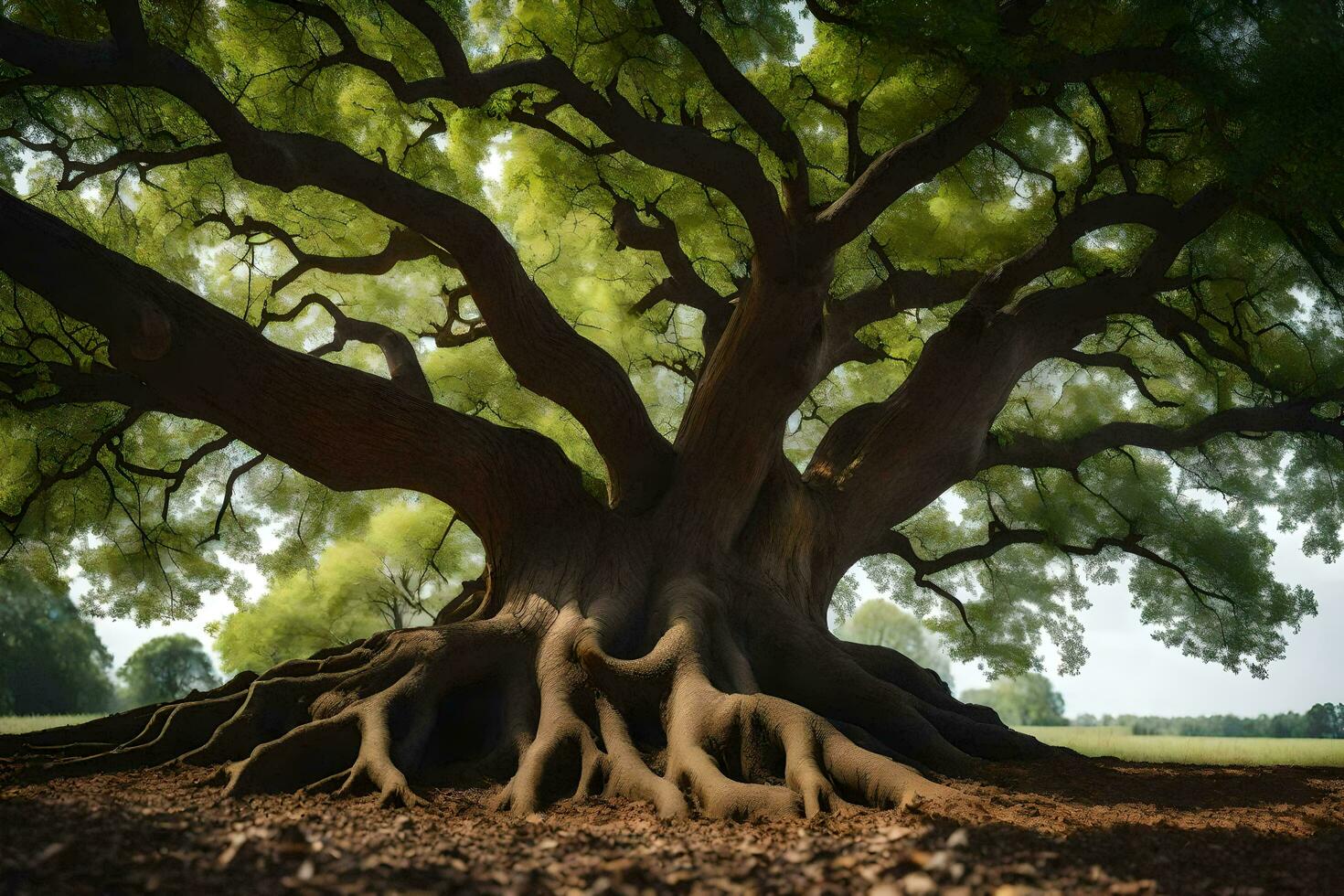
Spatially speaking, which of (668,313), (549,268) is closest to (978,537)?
(668,313)

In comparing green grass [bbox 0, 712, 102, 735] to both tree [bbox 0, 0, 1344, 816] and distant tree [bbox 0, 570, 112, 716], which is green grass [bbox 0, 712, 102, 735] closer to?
tree [bbox 0, 0, 1344, 816]

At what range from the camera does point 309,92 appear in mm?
8562

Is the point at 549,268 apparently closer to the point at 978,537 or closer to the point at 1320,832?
the point at 978,537

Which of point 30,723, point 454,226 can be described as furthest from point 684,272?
point 30,723

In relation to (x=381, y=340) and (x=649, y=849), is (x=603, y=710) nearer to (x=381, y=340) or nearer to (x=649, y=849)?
(x=649, y=849)

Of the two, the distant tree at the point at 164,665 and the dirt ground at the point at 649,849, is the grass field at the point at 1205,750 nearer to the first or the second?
the dirt ground at the point at 649,849

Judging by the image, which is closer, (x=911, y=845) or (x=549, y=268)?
(x=911, y=845)

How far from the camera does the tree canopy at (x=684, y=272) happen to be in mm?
6273

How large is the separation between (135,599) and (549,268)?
6719 millimetres

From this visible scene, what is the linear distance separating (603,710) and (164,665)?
92.0 ft

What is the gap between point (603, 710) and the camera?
595 centimetres

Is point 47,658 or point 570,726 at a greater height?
point 47,658

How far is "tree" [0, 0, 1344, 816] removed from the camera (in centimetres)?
588

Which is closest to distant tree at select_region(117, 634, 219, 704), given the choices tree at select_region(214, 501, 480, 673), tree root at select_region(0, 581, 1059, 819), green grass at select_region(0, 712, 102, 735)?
tree at select_region(214, 501, 480, 673)
